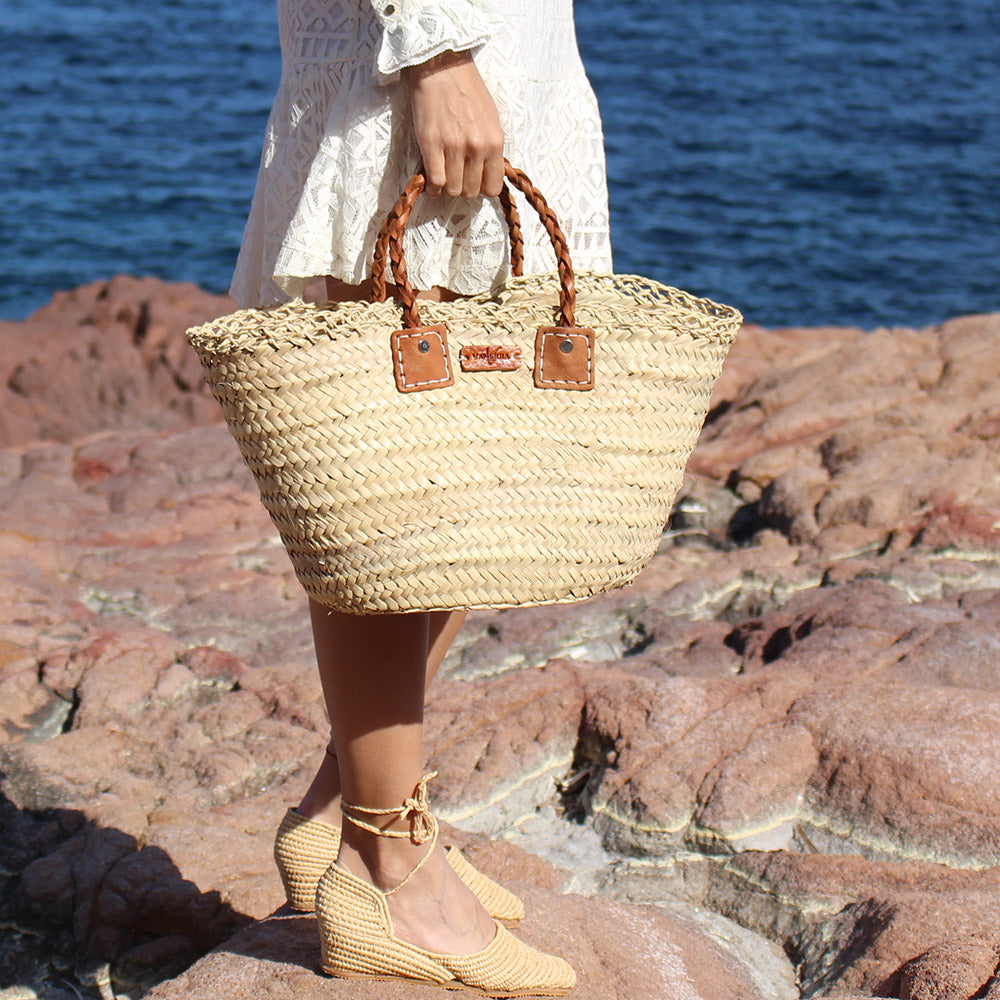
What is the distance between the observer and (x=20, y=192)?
14.7 meters

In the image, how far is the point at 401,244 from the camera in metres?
1.60

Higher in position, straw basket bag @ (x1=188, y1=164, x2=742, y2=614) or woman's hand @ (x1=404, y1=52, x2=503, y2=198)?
woman's hand @ (x1=404, y1=52, x2=503, y2=198)

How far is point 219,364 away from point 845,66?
830 inches

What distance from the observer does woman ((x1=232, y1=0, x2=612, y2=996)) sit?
161cm

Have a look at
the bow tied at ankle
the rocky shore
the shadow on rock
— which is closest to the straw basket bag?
the bow tied at ankle

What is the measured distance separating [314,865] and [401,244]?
105 centimetres

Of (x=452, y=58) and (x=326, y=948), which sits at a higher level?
(x=452, y=58)

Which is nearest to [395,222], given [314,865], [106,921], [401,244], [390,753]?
[401,244]

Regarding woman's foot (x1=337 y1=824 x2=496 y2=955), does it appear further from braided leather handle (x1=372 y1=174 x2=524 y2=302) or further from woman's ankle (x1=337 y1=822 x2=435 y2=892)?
braided leather handle (x1=372 y1=174 x2=524 y2=302)

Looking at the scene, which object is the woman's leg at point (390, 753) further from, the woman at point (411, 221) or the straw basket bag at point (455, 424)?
the straw basket bag at point (455, 424)

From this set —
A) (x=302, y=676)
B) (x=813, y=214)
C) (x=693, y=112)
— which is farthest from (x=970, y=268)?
(x=302, y=676)

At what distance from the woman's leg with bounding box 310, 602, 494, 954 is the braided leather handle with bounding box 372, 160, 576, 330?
1.48 ft

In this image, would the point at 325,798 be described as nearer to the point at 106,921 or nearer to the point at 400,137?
the point at 106,921

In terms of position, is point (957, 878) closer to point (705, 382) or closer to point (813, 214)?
point (705, 382)
